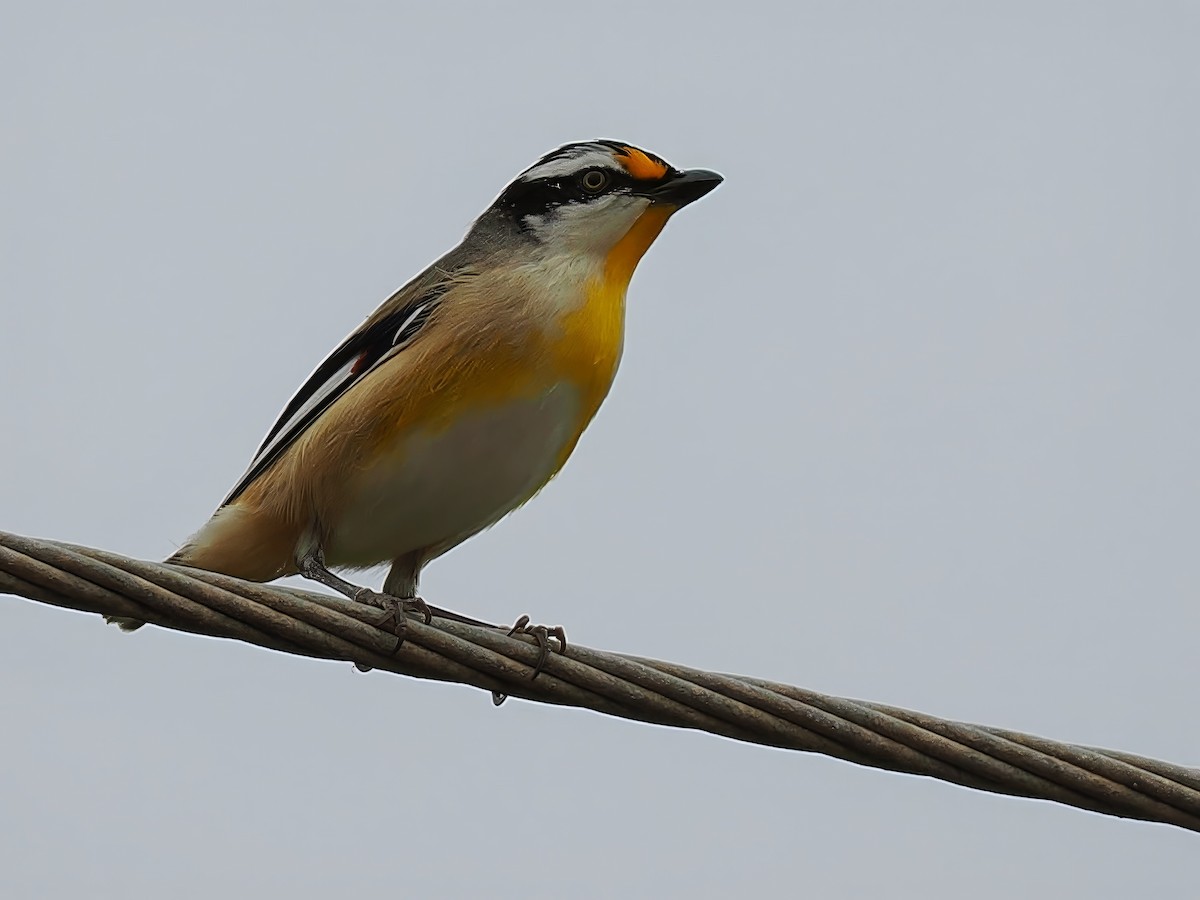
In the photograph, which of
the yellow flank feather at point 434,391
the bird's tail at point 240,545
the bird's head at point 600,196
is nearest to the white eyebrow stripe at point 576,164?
the bird's head at point 600,196

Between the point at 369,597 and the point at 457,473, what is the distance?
0.93 meters

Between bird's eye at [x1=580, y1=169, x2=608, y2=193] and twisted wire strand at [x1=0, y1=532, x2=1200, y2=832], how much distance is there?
305 centimetres

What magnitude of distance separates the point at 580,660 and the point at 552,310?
2.27 metres

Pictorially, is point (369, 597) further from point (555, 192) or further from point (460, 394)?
point (555, 192)

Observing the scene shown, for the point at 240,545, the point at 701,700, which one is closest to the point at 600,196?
the point at 240,545

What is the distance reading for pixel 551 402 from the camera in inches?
246

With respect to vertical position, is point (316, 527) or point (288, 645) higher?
point (316, 527)

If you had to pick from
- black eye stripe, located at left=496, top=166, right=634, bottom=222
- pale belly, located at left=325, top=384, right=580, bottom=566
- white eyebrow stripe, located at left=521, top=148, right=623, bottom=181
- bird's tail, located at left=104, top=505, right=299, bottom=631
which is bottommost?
bird's tail, located at left=104, top=505, right=299, bottom=631

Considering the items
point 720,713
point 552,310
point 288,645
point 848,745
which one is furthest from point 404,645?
point 552,310

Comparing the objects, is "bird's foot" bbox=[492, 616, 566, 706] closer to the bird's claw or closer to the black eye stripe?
the bird's claw

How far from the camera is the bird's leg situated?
163 inches

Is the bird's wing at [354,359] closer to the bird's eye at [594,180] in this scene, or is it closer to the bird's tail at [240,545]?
the bird's tail at [240,545]

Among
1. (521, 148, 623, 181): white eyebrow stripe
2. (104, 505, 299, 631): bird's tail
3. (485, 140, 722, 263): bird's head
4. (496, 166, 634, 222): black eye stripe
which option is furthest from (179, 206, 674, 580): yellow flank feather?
(521, 148, 623, 181): white eyebrow stripe

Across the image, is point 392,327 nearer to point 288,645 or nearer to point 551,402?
point 551,402
